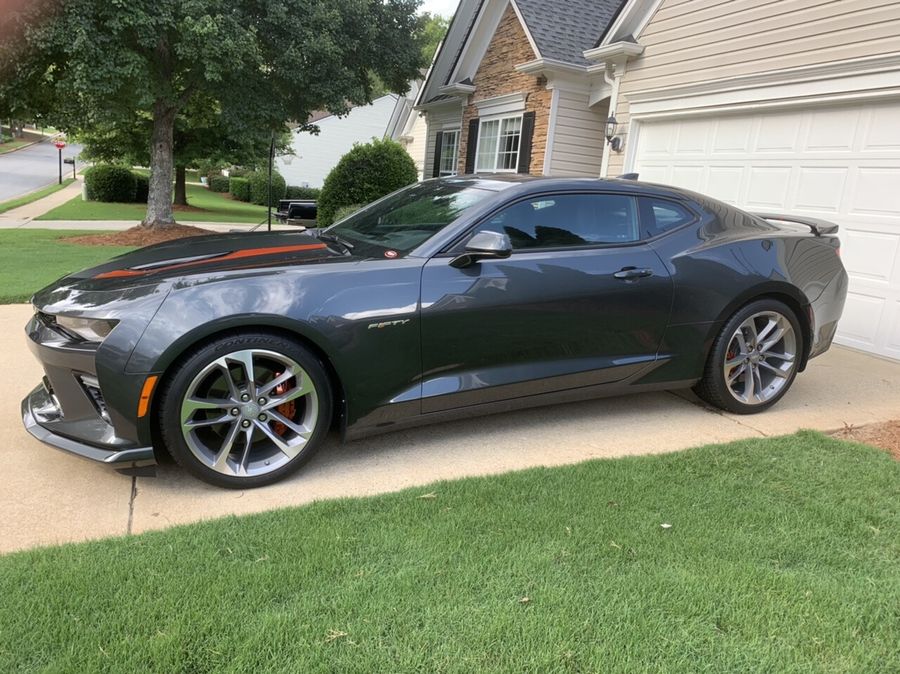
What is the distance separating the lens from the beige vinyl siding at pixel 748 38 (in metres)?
6.20

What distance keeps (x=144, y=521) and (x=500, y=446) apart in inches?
73.8

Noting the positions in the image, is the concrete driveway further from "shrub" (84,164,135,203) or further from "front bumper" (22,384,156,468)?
"shrub" (84,164,135,203)

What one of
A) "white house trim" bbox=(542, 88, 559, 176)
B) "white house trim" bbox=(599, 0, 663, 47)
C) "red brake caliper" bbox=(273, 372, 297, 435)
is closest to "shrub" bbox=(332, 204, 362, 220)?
"white house trim" bbox=(542, 88, 559, 176)

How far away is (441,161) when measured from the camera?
15844 millimetres

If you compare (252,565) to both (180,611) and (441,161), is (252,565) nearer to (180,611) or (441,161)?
(180,611)

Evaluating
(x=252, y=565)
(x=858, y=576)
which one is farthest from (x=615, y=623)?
(x=252, y=565)

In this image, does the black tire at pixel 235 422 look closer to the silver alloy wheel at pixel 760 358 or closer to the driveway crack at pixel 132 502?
the driveway crack at pixel 132 502

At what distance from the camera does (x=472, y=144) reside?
544 inches

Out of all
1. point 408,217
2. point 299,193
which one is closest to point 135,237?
point 408,217

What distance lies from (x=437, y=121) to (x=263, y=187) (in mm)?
20192

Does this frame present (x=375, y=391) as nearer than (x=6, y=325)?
Yes

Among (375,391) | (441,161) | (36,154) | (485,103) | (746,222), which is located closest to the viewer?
(375,391)

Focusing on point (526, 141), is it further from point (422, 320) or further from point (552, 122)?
point (422, 320)

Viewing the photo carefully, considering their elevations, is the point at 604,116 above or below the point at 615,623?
above
